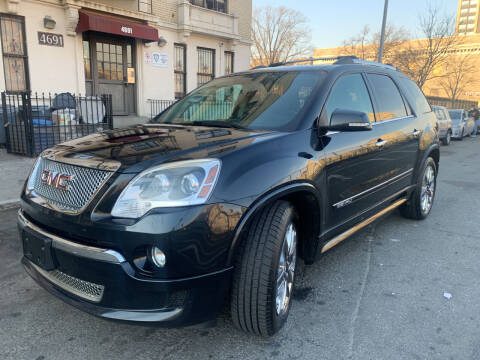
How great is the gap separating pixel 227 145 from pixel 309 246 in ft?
3.46

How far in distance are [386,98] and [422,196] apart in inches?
64.4

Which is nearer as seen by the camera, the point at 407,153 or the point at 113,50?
the point at 407,153

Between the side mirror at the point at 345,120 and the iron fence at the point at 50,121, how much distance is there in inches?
241

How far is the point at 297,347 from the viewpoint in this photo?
2.39 metres

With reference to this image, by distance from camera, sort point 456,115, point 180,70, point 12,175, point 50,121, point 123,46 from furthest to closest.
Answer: point 456,115, point 180,70, point 123,46, point 50,121, point 12,175

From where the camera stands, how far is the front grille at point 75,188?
2096mm

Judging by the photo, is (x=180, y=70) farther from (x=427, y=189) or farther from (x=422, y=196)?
(x=422, y=196)

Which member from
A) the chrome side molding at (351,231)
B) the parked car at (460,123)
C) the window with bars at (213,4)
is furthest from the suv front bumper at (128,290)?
the parked car at (460,123)

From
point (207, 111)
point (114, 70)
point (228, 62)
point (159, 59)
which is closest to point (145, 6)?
point (159, 59)

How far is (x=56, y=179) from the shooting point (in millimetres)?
2312

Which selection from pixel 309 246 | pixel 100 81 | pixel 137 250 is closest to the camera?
pixel 137 250

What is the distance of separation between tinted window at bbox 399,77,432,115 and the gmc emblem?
3735 millimetres

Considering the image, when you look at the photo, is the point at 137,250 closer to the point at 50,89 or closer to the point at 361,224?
the point at 361,224

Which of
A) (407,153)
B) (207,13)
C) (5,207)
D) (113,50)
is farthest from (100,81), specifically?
(407,153)
